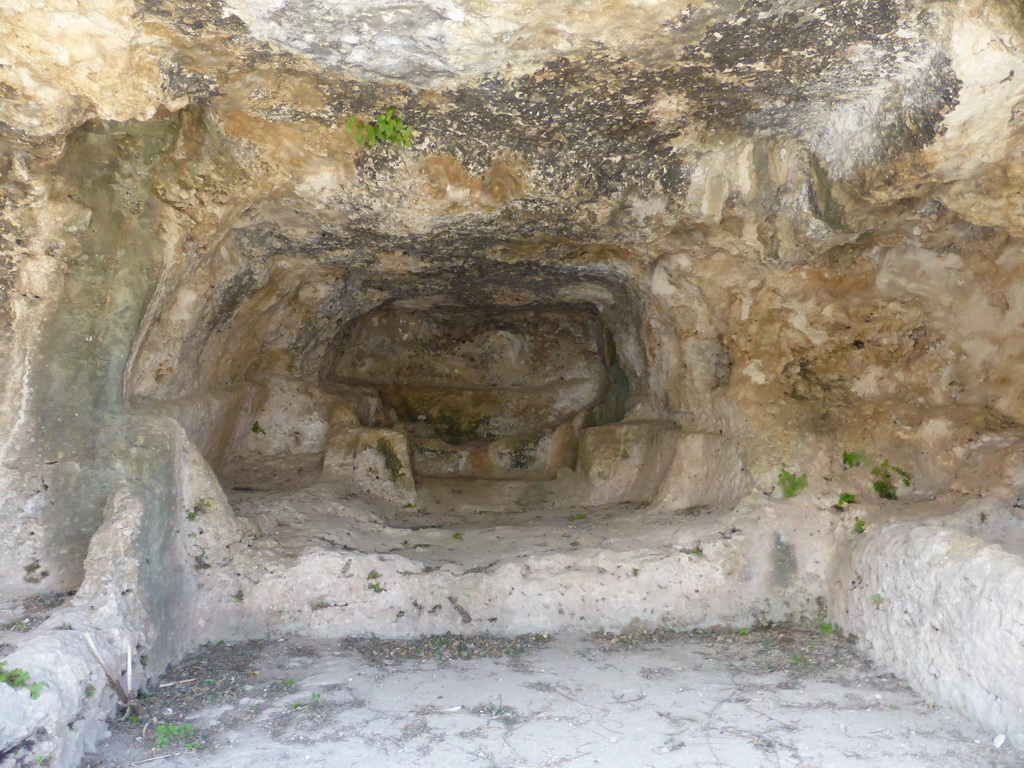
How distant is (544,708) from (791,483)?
2.90 metres

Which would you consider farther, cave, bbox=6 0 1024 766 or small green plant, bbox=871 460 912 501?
small green plant, bbox=871 460 912 501

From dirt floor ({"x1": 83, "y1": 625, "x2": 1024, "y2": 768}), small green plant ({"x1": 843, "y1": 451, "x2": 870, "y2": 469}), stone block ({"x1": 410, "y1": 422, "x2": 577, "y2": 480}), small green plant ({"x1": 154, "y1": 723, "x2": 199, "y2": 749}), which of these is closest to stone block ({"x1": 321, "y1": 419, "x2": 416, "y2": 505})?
stone block ({"x1": 410, "y1": 422, "x2": 577, "y2": 480})

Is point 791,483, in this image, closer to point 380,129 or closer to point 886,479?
point 886,479

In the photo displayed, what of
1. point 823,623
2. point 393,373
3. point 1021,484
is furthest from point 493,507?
point 1021,484

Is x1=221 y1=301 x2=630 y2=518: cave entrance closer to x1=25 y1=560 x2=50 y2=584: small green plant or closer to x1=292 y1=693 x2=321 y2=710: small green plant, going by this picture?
x1=25 y1=560 x2=50 y2=584: small green plant

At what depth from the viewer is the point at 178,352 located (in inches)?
245

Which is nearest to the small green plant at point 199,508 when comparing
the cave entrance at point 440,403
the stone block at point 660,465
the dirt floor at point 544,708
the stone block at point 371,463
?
the dirt floor at point 544,708

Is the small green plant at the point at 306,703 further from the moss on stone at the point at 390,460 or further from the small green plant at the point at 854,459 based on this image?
the small green plant at the point at 854,459

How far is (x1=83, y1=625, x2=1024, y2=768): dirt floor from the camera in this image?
12.6ft

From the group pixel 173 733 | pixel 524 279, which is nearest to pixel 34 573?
pixel 173 733

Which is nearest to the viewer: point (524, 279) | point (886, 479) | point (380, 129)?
point (380, 129)

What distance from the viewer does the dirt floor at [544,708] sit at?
3.83 m

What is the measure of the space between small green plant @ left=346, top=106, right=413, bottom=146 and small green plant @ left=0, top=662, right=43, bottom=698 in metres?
3.49

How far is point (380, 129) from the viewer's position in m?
5.11
